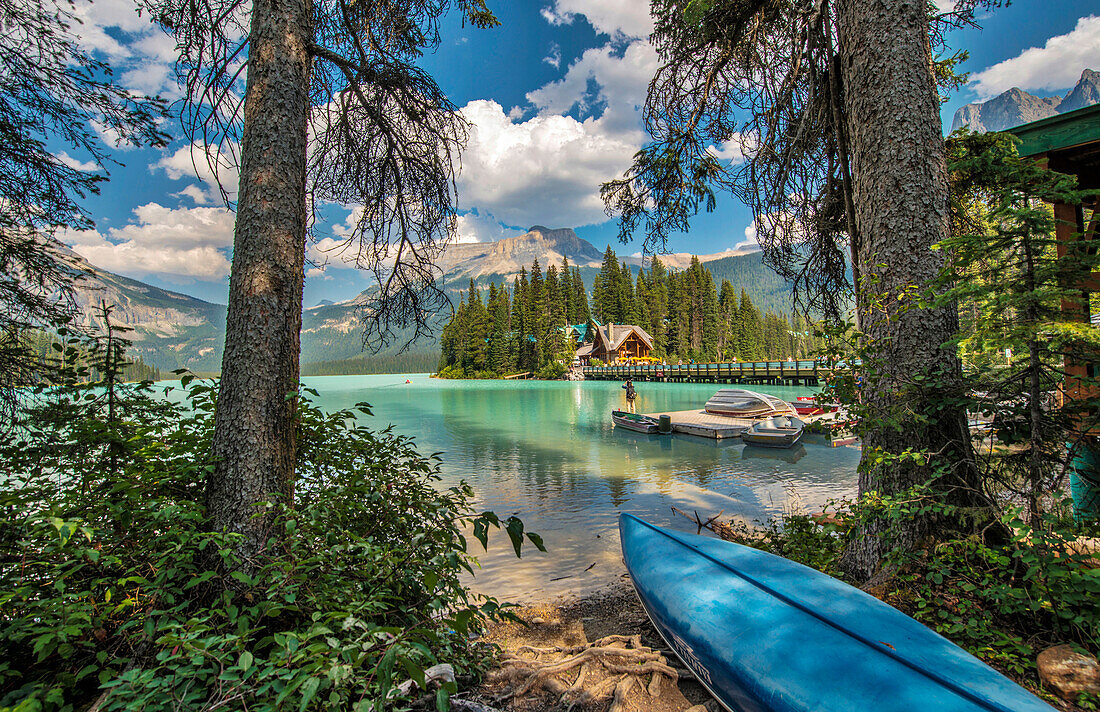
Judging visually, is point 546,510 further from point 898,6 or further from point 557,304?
point 557,304

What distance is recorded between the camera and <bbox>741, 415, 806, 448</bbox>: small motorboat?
15234 millimetres

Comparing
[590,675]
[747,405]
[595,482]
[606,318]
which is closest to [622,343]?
[606,318]

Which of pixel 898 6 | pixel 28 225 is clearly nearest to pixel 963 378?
pixel 898 6

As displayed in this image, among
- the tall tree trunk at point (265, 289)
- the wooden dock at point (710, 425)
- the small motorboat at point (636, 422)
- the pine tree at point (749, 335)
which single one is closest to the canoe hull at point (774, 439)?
the wooden dock at point (710, 425)

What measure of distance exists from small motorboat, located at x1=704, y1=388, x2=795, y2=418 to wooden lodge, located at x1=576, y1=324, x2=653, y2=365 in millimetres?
36471

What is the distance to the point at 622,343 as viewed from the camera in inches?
2250

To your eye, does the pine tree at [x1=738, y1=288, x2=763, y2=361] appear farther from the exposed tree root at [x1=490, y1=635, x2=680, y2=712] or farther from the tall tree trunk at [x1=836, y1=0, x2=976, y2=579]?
the exposed tree root at [x1=490, y1=635, x2=680, y2=712]

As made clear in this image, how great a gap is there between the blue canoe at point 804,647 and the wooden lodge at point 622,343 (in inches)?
2137

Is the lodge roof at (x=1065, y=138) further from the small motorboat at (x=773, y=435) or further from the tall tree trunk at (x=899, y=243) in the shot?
the small motorboat at (x=773, y=435)

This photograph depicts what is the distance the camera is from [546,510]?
8812 millimetres

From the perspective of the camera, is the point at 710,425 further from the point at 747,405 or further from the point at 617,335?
the point at 617,335

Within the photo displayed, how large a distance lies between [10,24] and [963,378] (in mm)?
8125

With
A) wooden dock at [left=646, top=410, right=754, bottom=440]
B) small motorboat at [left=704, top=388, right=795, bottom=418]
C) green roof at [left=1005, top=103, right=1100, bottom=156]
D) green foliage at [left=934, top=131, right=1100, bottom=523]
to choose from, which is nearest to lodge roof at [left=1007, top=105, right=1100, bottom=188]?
green roof at [left=1005, top=103, right=1100, bottom=156]

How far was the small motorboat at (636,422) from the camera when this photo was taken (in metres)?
18.5
